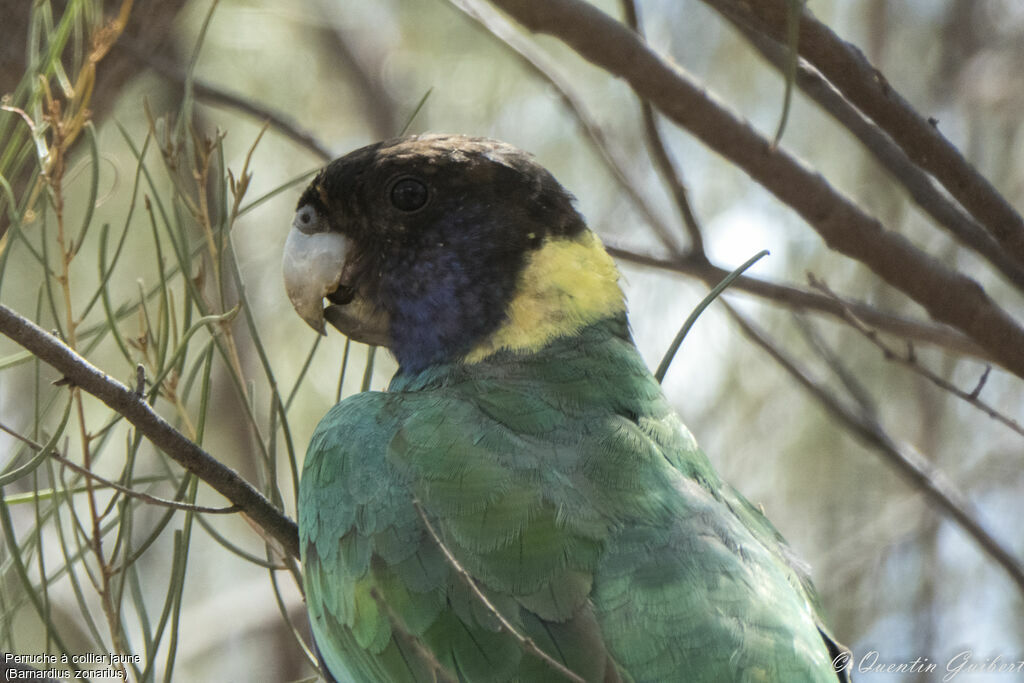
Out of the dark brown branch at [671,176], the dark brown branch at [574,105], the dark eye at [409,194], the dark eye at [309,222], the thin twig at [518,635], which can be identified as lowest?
the thin twig at [518,635]

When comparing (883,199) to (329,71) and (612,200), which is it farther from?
(329,71)

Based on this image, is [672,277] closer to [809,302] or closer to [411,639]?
[809,302]

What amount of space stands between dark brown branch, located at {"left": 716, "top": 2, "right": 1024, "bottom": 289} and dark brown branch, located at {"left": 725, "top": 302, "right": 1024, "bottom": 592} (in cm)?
57

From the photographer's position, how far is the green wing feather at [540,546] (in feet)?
4.88

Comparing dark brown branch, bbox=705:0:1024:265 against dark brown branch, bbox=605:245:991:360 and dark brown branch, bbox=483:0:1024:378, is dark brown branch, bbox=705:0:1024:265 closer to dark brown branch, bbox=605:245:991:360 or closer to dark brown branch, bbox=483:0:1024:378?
dark brown branch, bbox=483:0:1024:378

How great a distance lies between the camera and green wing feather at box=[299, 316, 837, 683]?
1.49 m

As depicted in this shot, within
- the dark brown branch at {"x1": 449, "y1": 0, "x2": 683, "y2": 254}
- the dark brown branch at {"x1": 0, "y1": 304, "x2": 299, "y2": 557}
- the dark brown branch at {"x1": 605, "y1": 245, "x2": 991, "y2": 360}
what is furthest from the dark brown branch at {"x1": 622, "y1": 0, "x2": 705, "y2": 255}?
the dark brown branch at {"x1": 0, "y1": 304, "x2": 299, "y2": 557}

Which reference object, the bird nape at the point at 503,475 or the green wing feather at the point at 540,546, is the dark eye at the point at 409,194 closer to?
the bird nape at the point at 503,475

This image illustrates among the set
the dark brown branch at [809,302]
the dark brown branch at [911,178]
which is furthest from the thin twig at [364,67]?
the dark brown branch at [911,178]

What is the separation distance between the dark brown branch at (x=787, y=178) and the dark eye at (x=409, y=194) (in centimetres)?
36

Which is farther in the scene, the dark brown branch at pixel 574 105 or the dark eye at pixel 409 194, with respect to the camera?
the dark brown branch at pixel 574 105

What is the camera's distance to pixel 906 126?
5.83 ft

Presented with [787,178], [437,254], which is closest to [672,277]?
[787,178]

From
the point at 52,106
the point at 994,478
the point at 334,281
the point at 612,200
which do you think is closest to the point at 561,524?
the point at 334,281
